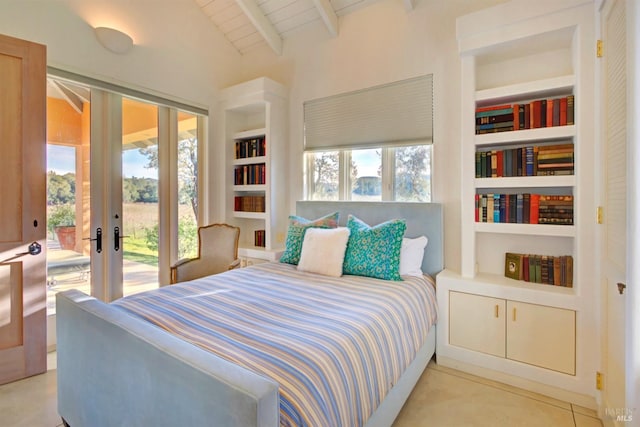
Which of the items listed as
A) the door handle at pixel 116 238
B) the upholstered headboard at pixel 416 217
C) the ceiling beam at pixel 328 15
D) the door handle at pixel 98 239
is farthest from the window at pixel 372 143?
the door handle at pixel 98 239

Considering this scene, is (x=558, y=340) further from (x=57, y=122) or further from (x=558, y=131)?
(x=57, y=122)

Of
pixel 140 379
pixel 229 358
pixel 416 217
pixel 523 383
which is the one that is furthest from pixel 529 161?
pixel 140 379

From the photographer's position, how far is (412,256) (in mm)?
2592

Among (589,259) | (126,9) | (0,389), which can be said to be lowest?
(0,389)

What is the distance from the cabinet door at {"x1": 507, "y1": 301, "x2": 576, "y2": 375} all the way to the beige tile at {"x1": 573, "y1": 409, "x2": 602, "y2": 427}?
0.23 m

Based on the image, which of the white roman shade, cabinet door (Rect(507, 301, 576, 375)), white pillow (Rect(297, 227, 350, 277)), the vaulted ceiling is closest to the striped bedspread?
white pillow (Rect(297, 227, 350, 277))

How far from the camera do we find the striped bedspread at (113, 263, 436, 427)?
114cm

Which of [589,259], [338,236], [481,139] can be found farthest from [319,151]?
[589,259]

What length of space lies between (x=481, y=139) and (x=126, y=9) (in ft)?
10.9

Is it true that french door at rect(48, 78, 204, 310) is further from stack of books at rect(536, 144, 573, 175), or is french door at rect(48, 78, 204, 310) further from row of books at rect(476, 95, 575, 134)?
stack of books at rect(536, 144, 573, 175)

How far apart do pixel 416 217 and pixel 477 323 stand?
947mm

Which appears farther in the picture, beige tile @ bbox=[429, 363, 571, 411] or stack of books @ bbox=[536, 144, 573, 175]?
stack of books @ bbox=[536, 144, 573, 175]

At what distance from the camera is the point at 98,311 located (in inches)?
56.9

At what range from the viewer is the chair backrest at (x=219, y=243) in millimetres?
3229
